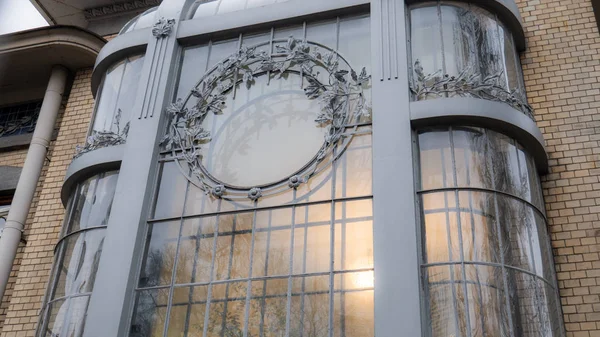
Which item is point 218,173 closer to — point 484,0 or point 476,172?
point 476,172

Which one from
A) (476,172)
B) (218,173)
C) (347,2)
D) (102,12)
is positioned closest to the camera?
(476,172)

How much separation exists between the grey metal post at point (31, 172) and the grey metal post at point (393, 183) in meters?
8.05

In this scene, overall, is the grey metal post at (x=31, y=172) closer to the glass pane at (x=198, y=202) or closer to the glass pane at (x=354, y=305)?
the glass pane at (x=198, y=202)

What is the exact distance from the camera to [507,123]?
10.7 meters

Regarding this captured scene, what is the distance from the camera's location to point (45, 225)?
47.3ft

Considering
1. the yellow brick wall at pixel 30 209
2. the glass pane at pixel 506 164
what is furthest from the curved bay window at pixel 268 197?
the yellow brick wall at pixel 30 209

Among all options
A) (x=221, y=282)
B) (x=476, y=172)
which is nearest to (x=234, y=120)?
(x=221, y=282)

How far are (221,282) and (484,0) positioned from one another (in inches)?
256

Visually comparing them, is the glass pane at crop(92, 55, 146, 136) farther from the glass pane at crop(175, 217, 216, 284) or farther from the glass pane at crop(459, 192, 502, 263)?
the glass pane at crop(459, 192, 502, 263)

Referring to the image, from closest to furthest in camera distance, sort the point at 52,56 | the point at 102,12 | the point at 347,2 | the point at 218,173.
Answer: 1. the point at 218,173
2. the point at 347,2
3. the point at 52,56
4. the point at 102,12

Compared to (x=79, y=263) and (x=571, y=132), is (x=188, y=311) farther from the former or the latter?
(x=571, y=132)

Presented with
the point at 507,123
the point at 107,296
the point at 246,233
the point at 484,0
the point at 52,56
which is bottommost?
the point at 107,296

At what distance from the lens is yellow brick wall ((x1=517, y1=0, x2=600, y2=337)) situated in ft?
34.9

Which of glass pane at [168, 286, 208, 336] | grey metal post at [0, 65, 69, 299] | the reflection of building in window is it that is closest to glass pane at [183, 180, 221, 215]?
glass pane at [168, 286, 208, 336]
